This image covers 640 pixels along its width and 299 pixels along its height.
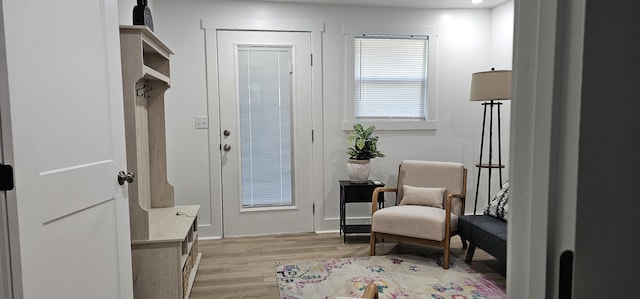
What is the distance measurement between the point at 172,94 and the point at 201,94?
0.26 metres

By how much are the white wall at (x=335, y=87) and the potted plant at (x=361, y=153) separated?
237mm

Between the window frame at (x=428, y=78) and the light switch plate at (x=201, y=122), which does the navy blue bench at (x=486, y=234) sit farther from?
the light switch plate at (x=201, y=122)

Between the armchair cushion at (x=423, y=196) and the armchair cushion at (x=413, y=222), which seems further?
the armchair cushion at (x=423, y=196)

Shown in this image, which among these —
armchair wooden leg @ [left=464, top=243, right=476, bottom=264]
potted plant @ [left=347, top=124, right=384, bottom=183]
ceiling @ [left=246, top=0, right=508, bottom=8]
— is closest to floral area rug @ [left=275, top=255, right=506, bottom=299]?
armchair wooden leg @ [left=464, top=243, right=476, bottom=264]

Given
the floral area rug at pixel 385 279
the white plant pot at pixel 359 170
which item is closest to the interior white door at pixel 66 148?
the floral area rug at pixel 385 279

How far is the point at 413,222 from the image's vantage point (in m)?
2.86

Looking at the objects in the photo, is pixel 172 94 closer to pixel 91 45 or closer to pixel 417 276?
pixel 91 45

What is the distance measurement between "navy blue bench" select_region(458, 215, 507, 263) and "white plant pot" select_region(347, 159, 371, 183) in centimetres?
94

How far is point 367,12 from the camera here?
12.3 ft

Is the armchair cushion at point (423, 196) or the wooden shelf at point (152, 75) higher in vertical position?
the wooden shelf at point (152, 75)

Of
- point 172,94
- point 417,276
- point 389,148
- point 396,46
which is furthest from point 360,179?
point 172,94

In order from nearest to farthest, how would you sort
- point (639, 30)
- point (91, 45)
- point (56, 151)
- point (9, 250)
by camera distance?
point (639, 30)
point (9, 250)
point (56, 151)
point (91, 45)

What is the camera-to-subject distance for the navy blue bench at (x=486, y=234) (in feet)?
8.27

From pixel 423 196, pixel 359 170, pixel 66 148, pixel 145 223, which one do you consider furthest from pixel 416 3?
pixel 66 148
